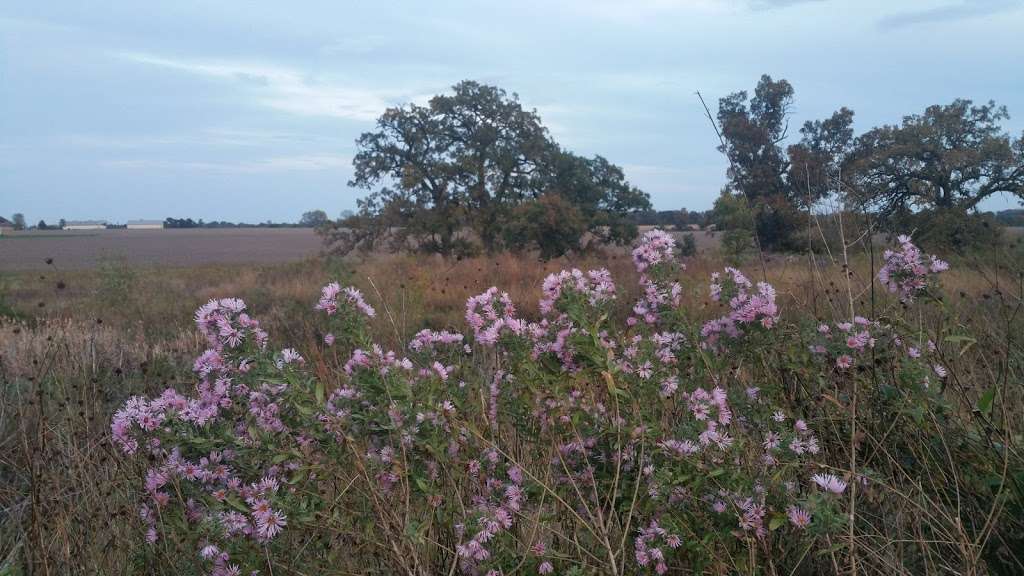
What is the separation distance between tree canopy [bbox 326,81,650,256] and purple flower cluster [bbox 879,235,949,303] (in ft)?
61.8

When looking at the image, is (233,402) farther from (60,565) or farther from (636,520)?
(636,520)

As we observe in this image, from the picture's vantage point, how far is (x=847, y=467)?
109 inches

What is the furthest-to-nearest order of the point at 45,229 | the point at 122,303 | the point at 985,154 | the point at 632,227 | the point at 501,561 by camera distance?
the point at 45,229 < the point at 632,227 < the point at 985,154 < the point at 122,303 < the point at 501,561

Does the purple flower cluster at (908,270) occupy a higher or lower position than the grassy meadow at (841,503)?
higher

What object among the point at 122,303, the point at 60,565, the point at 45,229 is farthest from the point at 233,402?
the point at 45,229

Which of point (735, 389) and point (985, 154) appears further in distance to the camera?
point (985, 154)

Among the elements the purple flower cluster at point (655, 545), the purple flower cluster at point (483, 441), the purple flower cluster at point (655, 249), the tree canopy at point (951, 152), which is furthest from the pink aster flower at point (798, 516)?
the tree canopy at point (951, 152)

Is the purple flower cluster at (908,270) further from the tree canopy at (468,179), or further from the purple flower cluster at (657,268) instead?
the tree canopy at (468,179)

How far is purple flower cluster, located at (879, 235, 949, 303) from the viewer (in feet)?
10.3

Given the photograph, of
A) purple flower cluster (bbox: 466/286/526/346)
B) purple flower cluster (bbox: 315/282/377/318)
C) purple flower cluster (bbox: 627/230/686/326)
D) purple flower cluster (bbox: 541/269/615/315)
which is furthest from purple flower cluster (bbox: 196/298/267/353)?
purple flower cluster (bbox: 627/230/686/326)

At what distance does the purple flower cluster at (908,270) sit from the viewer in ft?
10.3

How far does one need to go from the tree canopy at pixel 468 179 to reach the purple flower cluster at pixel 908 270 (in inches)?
742

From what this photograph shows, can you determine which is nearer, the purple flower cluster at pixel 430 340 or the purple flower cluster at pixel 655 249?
the purple flower cluster at pixel 430 340

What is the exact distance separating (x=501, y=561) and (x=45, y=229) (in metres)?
111
